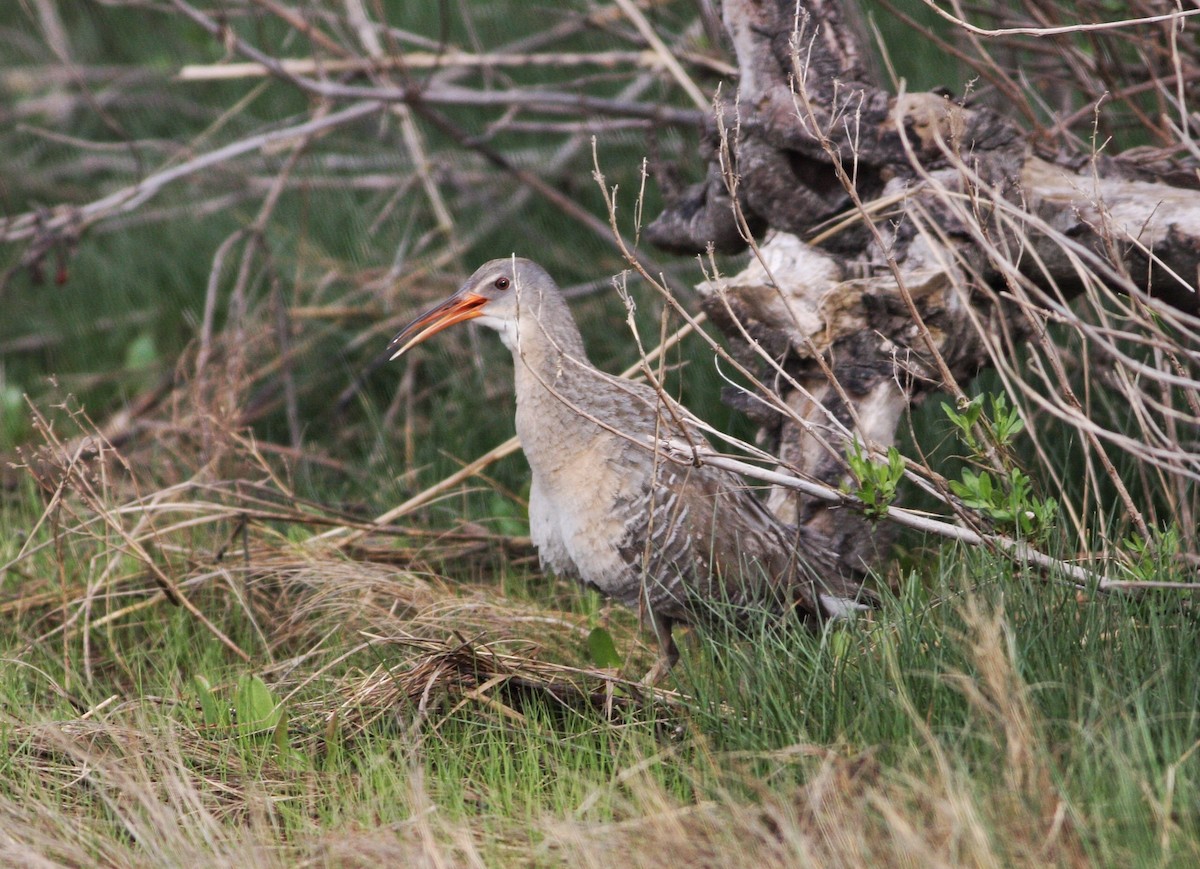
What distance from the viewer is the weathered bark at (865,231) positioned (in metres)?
3.53

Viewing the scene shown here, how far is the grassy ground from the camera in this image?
246 centimetres

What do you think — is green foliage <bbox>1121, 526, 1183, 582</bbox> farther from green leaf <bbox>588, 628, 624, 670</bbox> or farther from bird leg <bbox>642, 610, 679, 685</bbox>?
green leaf <bbox>588, 628, 624, 670</bbox>

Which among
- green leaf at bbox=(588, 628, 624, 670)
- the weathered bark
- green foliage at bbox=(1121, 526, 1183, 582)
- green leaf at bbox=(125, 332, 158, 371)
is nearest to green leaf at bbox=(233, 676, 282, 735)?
green leaf at bbox=(588, 628, 624, 670)

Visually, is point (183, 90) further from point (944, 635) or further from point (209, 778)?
point (944, 635)

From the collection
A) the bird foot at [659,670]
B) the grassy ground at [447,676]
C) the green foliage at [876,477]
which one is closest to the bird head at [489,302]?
the grassy ground at [447,676]

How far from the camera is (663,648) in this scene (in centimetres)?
362

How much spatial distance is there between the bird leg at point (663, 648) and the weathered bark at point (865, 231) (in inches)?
22.4

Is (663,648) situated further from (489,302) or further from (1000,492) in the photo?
(489,302)

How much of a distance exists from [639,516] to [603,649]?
0.39 meters

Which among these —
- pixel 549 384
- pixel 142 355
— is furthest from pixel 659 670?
pixel 142 355

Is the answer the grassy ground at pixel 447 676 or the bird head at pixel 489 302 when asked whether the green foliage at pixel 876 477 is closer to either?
the grassy ground at pixel 447 676

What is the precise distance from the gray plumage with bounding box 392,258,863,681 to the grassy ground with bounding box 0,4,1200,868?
6.3 inches

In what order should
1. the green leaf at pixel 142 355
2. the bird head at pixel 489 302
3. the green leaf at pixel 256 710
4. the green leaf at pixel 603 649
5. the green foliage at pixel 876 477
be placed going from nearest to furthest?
1. the green foliage at pixel 876 477
2. the green leaf at pixel 256 710
3. the green leaf at pixel 603 649
4. the bird head at pixel 489 302
5. the green leaf at pixel 142 355

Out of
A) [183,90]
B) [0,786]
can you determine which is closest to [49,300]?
[183,90]
